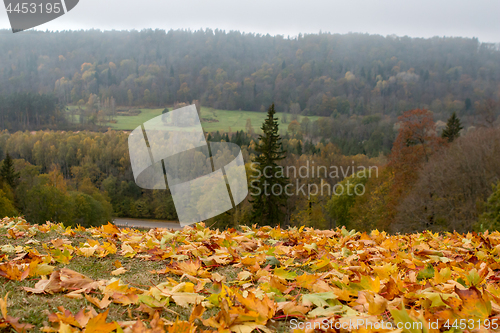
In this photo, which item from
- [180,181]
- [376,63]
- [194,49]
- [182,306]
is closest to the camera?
[182,306]

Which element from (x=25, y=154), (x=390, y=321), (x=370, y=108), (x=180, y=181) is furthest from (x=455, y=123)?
(x=25, y=154)

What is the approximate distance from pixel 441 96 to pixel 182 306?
10453cm

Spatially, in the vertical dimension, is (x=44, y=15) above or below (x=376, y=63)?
below

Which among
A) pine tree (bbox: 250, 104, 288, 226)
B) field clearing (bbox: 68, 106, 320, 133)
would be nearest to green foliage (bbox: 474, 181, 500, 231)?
pine tree (bbox: 250, 104, 288, 226)

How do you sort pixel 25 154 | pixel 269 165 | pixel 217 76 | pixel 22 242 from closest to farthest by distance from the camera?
pixel 22 242 → pixel 269 165 → pixel 25 154 → pixel 217 76

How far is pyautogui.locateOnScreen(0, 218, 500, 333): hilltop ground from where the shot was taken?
4.21 ft

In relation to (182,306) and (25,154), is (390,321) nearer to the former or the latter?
(182,306)

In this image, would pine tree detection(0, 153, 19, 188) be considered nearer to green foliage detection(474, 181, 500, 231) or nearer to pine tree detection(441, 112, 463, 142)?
green foliage detection(474, 181, 500, 231)

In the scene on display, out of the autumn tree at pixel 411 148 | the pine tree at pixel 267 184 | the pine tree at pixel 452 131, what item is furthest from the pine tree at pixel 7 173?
the pine tree at pixel 452 131

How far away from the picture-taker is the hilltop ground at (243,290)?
1.28 metres

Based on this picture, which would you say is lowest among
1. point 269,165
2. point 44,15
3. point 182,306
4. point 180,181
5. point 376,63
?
point 269,165

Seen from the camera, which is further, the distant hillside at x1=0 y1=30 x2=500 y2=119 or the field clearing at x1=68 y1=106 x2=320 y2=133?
the distant hillside at x1=0 y1=30 x2=500 y2=119

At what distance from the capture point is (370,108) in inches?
3780

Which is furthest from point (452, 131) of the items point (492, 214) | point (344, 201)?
point (492, 214)
